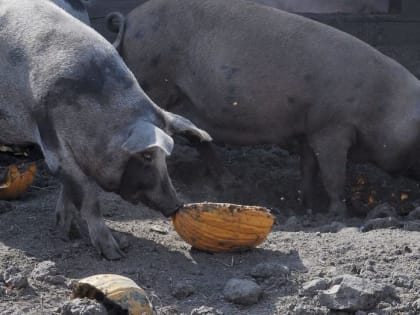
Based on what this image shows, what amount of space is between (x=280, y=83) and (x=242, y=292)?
258cm

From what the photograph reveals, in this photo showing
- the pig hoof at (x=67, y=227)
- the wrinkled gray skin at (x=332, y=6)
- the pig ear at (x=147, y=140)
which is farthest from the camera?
the wrinkled gray skin at (x=332, y=6)

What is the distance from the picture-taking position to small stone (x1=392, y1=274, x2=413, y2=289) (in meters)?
4.19

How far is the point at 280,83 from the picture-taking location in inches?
253

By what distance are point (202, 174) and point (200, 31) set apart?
3.10ft

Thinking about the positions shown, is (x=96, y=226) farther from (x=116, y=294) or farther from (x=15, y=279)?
(x=116, y=294)

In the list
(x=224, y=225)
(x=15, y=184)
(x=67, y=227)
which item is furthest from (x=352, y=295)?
(x=15, y=184)

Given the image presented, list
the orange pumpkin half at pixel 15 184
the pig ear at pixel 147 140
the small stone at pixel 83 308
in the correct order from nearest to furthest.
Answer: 1. the small stone at pixel 83 308
2. the pig ear at pixel 147 140
3. the orange pumpkin half at pixel 15 184

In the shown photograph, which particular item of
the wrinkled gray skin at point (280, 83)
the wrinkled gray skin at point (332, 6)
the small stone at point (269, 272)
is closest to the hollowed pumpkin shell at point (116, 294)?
the small stone at point (269, 272)

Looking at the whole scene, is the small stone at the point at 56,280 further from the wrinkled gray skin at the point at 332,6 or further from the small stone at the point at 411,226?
the wrinkled gray skin at the point at 332,6

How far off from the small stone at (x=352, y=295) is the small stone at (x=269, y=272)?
31 cm

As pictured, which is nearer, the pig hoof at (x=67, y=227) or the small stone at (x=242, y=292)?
the small stone at (x=242, y=292)

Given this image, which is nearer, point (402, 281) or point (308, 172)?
point (402, 281)

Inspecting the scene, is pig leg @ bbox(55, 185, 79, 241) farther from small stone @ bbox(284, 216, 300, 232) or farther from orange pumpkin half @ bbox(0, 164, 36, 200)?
small stone @ bbox(284, 216, 300, 232)

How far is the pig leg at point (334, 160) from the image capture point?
20.7 feet
